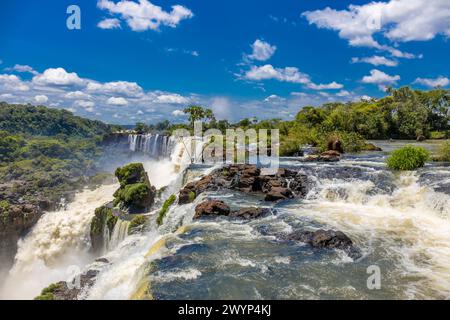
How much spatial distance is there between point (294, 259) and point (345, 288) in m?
2.10

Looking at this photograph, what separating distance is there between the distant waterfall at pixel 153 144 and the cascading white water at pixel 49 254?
776 inches

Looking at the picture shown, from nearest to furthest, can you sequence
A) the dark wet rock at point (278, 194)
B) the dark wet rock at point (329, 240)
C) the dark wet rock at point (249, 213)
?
the dark wet rock at point (329, 240) < the dark wet rock at point (249, 213) < the dark wet rock at point (278, 194)

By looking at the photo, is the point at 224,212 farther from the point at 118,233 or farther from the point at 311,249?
the point at 118,233

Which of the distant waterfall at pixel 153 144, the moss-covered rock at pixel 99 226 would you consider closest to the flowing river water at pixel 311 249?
the moss-covered rock at pixel 99 226

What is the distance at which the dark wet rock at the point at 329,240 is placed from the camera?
11516 millimetres

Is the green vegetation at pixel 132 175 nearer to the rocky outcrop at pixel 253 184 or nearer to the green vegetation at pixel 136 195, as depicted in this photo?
the green vegetation at pixel 136 195

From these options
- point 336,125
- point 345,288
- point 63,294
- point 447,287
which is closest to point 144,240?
point 63,294

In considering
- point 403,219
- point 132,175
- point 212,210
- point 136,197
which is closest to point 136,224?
point 136,197

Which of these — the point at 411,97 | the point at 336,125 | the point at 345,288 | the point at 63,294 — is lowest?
the point at 63,294

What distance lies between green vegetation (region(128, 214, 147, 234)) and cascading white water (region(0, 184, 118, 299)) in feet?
23.6

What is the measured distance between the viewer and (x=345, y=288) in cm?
901

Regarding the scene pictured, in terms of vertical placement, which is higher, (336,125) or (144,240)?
(336,125)

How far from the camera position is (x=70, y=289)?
12.1 metres
